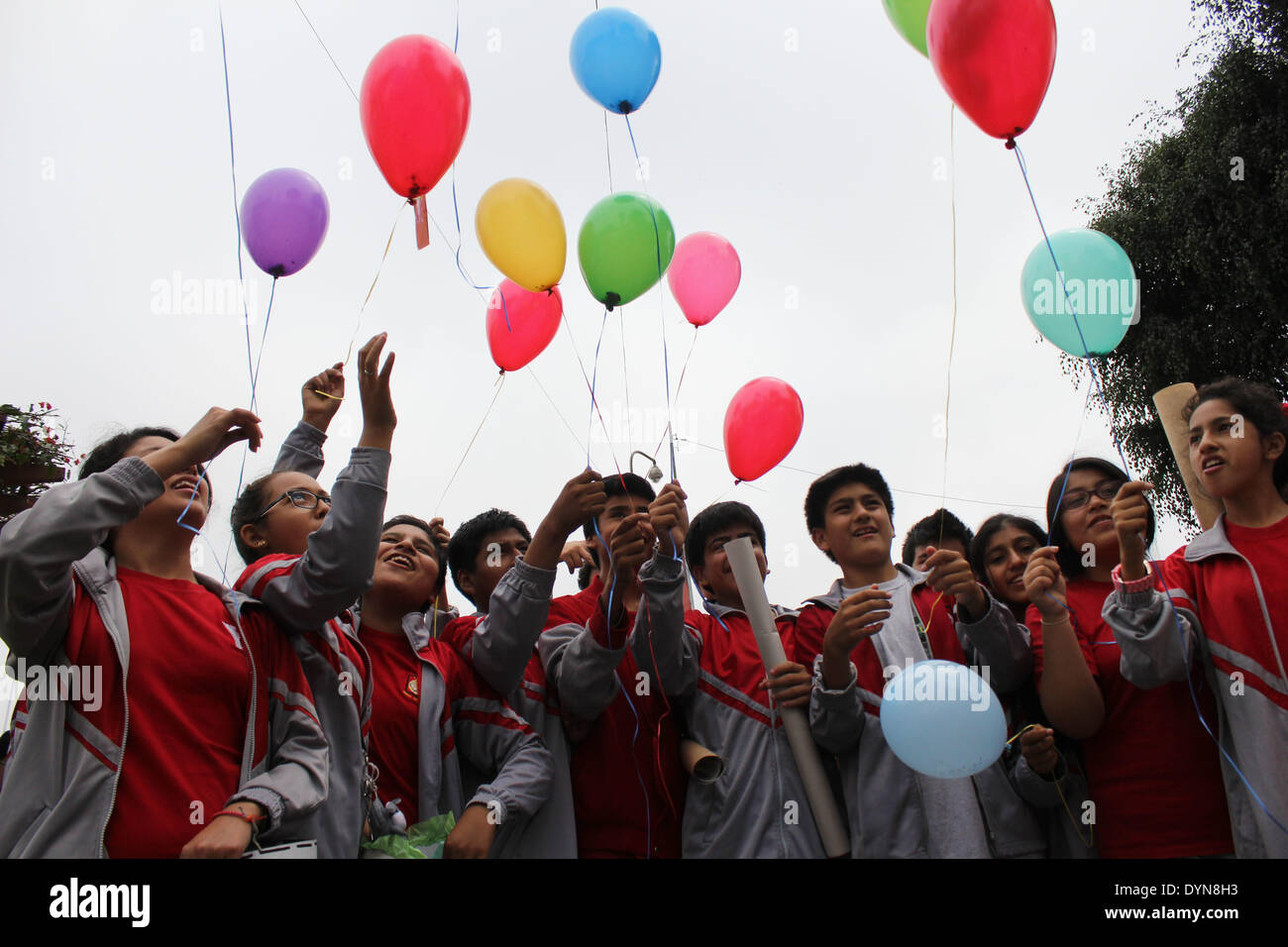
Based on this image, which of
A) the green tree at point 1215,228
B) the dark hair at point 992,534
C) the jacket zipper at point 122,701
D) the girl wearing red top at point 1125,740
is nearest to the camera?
the jacket zipper at point 122,701

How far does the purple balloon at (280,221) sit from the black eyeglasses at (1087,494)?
103 inches

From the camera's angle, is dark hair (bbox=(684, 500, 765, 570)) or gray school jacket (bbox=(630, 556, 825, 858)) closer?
gray school jacket (bbox=(630, 556, 825, 858))

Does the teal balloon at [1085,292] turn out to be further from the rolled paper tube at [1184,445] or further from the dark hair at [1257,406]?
the dark hair at [1257,406]

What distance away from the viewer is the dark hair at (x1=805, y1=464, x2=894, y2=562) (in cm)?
321

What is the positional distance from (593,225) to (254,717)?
195cm

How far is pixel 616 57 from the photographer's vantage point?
3.36 metres

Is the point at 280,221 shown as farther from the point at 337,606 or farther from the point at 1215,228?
the point at 1215,228

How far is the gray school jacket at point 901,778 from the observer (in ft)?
8.18

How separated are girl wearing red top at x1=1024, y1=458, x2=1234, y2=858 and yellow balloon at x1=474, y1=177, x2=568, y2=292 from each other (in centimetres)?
180

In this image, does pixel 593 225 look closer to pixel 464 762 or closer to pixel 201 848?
pixel 464 762

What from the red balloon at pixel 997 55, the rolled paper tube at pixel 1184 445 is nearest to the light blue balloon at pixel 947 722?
the rolled paper tube at pixel 1184 445

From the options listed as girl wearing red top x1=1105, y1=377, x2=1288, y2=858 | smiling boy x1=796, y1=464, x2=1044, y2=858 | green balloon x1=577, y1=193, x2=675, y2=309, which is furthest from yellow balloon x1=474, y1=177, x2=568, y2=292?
girl wearing red top x1=1105, y1=377, x2=1288, y2=858

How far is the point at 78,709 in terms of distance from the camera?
1.79m

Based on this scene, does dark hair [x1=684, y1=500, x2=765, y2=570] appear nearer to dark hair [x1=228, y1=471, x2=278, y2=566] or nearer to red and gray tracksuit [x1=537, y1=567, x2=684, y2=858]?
red and gray tracksuit [x1=537, y1=567, x2=684, y2=858]
